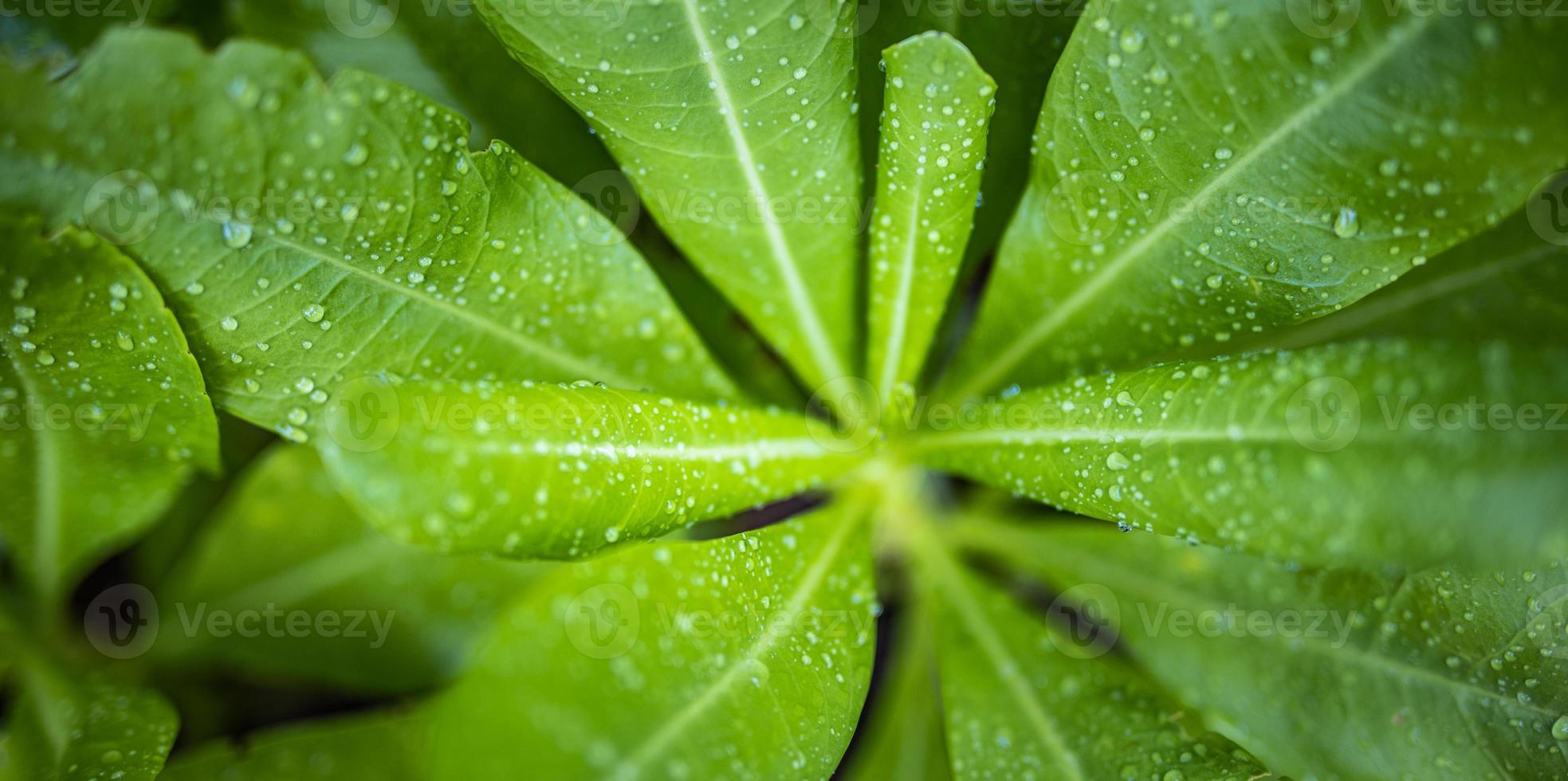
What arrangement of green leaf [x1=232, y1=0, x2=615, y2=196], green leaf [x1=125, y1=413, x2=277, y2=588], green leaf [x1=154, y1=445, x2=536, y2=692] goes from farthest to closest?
green leaf [x1=125, y1=413, x2=277, y2=588], green leaf [x1=154, y1=445, x2=536, y2=692], green leaf [x1=232, y1=0, x2=615, y2=196]

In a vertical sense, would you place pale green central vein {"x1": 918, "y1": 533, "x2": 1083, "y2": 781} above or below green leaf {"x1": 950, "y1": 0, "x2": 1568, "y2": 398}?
below

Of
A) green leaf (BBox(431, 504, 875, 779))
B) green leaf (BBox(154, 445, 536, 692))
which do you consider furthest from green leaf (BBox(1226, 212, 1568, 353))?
green leaf (BBox(154, 445, 536, 692))

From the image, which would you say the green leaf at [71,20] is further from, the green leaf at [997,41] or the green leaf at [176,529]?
the green leaf at [997,41]

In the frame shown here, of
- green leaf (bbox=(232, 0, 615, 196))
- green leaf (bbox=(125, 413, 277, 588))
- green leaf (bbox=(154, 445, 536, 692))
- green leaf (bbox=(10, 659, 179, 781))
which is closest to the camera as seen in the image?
green leaf (bbox=(10, 659, 179, 781))

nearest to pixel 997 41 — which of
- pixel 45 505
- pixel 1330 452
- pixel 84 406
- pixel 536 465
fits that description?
pixel 1330 452

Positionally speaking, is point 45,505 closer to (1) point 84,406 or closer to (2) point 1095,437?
(1) point 84,406

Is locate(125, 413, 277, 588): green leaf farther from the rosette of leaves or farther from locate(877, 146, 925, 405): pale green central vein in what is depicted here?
locate(877, 146, 925, 405): pale green central vein

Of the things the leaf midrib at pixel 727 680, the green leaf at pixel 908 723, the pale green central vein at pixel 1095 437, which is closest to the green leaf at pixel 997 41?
the pale green central vein at pixel 1095 437

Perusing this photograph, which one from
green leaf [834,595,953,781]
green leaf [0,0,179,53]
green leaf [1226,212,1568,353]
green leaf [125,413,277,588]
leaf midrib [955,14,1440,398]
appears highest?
green leaf [0,0,179,53]
